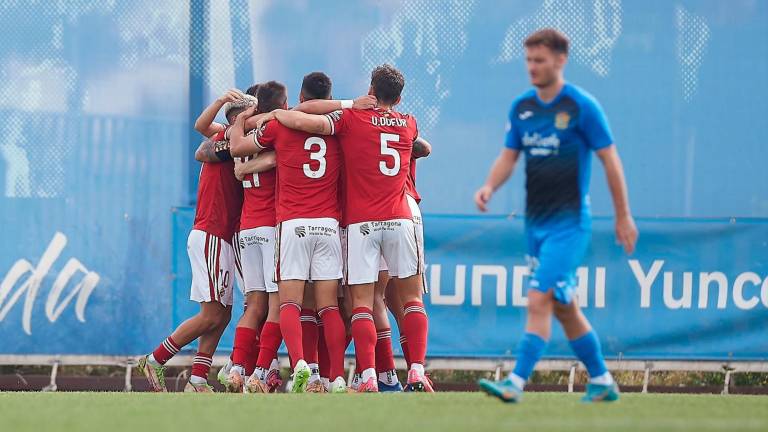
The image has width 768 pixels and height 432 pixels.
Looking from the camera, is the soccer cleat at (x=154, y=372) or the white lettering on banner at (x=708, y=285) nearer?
the soccer cleat at (x=154, y=372)

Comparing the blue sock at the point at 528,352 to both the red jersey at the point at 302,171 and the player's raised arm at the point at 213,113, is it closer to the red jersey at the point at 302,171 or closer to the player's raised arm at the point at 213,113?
the red jersey at the point at 302,171

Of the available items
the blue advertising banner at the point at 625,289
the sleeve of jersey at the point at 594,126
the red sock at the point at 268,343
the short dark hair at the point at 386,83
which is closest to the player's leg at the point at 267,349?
the red sock at the point at 268,343

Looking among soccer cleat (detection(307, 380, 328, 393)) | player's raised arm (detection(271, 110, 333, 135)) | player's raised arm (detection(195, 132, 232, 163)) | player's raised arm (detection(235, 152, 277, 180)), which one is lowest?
soccer cleat (detection(307, 380, 328, 393))

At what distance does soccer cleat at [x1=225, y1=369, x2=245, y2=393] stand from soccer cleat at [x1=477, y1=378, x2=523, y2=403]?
266cm

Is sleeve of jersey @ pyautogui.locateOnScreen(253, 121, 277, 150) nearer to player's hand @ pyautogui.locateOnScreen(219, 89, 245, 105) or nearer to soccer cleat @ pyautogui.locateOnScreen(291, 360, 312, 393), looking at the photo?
player's hand @ pyautogui.locateOnScreen(219, 89, 245, 105)

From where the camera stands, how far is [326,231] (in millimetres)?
8273

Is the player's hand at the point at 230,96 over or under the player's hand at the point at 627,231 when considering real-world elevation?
over

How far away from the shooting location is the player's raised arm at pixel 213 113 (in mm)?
8938

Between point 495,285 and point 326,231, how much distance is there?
252 centimetres

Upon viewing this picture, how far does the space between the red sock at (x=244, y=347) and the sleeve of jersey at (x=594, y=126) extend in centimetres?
332

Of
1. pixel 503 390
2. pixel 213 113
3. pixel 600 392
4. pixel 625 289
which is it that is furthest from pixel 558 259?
pixel 625 289

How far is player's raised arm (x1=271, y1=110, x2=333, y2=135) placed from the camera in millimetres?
8133

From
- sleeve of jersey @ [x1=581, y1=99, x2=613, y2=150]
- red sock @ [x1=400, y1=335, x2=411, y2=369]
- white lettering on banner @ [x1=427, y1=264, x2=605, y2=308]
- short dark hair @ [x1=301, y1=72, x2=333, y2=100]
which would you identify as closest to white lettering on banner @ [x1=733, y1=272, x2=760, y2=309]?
white lettering on banner @ [x1=427, y1=264, x2=605, y2=308]

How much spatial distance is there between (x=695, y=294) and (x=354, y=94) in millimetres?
3188
